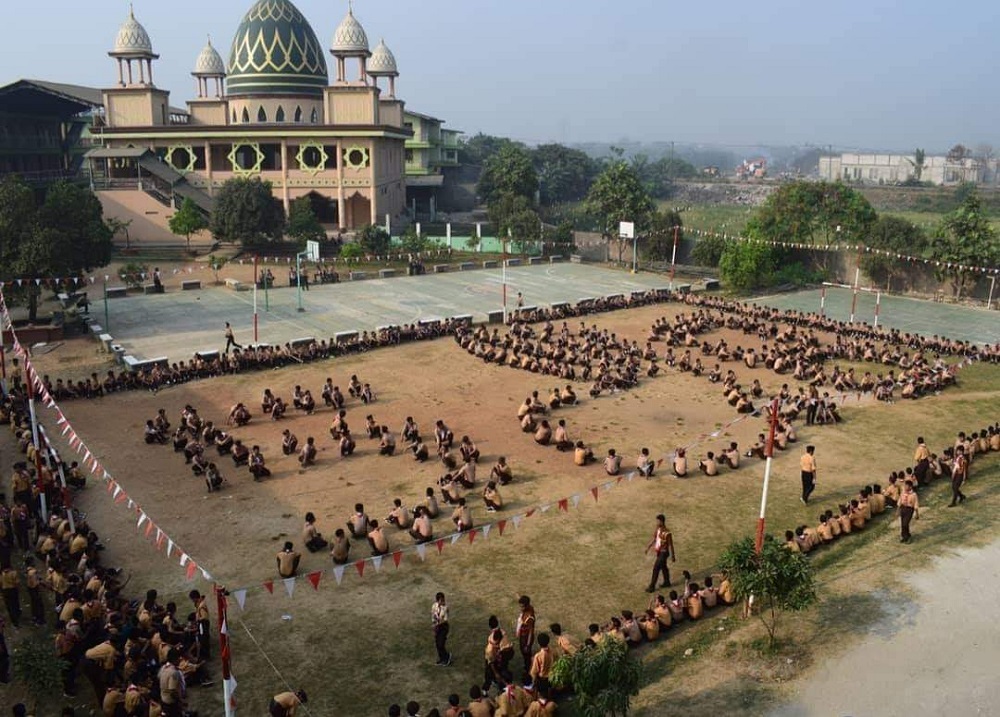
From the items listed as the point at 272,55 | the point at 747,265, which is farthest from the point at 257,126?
the point at 747,265

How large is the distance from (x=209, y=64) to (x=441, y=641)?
68.5m

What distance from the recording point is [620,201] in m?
52.7

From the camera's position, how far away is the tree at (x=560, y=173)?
331ft

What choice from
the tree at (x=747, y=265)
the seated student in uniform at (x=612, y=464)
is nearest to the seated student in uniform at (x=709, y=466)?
the seated student in uniform at (x=612, y=464)

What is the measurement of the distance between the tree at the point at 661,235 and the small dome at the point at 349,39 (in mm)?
25722

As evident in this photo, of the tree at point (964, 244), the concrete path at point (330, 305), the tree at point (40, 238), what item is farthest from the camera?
the tree at point (964, 244)

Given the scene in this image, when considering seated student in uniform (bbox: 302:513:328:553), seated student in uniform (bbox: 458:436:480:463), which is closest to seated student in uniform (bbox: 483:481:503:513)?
seated student in uniform (bbox: 458:436:480:463)

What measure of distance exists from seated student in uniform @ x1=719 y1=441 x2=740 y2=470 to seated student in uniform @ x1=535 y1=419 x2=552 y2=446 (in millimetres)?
4224

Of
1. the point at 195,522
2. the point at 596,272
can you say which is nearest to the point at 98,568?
the point at 195,522

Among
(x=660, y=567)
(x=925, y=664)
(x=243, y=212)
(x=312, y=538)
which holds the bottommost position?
(x=925, y=664)

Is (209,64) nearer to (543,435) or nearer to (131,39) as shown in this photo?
(131,39)

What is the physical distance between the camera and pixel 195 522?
55.9 feet

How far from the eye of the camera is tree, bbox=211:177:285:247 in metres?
50.6

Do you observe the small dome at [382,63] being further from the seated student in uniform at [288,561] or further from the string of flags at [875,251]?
the seated student in uniform at [288,561]
